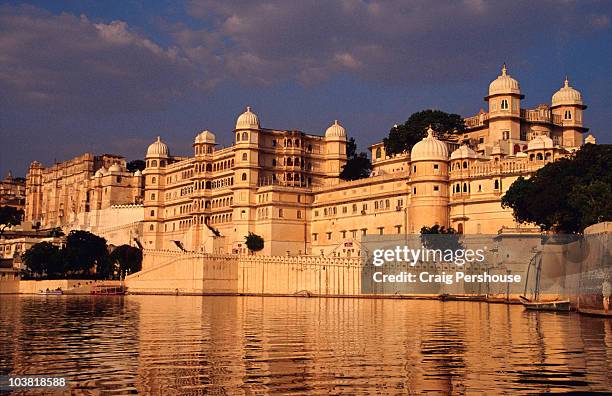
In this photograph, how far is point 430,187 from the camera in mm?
68312

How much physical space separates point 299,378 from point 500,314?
25.1 m

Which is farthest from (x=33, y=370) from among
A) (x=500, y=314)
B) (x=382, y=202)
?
(x=382, y=202)

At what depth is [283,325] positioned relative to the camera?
31297mm

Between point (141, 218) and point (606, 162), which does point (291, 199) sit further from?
point (606, 162)

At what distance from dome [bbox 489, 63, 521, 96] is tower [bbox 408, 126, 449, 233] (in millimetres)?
7490

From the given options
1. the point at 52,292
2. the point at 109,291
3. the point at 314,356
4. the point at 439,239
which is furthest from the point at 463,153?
the point at 314,356

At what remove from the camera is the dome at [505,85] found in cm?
7150

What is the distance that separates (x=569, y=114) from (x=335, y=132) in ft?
81.4

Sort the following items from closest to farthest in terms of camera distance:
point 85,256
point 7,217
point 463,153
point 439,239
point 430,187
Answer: point 439,239 → point 463,153 → point 430,187 → point 85,256 → point 7,217

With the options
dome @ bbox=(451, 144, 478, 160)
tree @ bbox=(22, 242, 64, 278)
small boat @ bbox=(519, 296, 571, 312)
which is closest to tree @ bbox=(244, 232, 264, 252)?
dome @ bbox=(451, 144, 478, 160)

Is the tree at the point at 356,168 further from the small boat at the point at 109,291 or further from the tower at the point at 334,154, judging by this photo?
the small boat at the point at 109,291

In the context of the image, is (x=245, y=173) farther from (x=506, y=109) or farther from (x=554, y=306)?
(x=554, y=306)

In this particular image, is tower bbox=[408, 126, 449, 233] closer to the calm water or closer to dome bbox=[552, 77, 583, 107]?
dome bbox=[552, 77, 583, 107]

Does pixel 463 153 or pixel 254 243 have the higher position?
pixel 463 153
